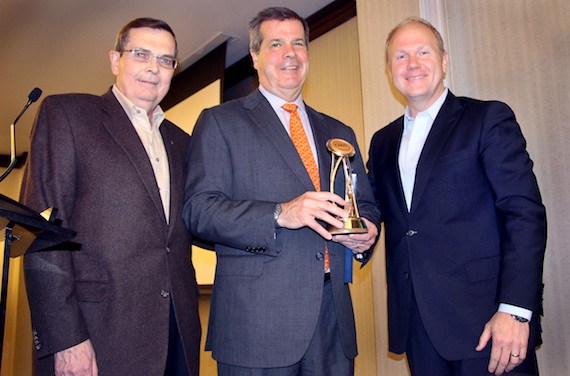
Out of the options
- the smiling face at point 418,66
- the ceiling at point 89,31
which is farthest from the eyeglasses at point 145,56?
the ceiling at point 89,31

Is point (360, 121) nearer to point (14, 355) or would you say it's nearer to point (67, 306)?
point (67, 306)

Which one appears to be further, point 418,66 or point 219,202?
point 418,66

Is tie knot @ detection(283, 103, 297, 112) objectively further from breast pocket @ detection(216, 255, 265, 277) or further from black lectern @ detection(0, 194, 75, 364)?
black lectern @ detection(0, 194, 75, 364)

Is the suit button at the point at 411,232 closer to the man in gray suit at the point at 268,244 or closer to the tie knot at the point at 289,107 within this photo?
the man in gray suit at the point at 268,244

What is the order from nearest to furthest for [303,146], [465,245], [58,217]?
[58,217]
[465,245]
[303,146]

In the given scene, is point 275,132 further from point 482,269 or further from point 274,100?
point 482,269

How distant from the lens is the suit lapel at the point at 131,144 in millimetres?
1753

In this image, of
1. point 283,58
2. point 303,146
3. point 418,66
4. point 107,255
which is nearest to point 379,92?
point 418,66

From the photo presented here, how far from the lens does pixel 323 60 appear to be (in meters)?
4.47

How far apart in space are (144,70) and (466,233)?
1.32m

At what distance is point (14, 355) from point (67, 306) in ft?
28.8

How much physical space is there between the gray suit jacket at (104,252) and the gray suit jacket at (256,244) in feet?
0.50

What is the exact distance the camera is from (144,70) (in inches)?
76.7

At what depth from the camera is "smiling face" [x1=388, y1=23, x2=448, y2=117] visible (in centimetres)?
199
